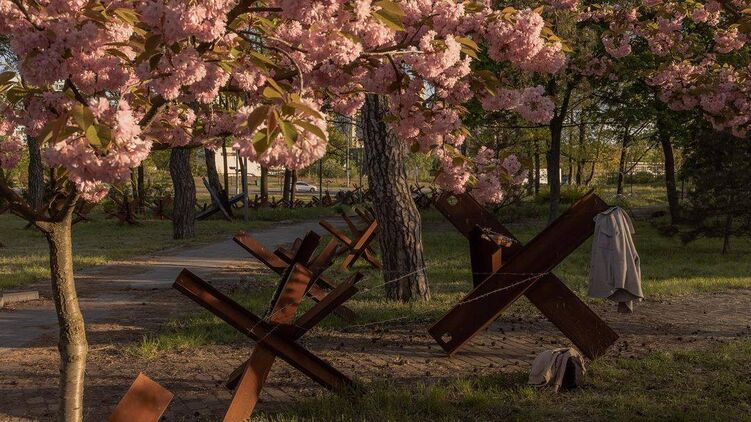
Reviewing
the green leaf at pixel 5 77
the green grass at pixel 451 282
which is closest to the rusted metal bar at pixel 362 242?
the green grass at pixel 451 282

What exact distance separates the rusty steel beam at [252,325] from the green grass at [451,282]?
1068 millimetres

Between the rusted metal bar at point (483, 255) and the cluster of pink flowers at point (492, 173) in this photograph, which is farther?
the rusted metal bar at point (483, 255)

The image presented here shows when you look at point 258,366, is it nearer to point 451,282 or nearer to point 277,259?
point 277,259

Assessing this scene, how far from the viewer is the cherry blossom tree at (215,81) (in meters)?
2.98

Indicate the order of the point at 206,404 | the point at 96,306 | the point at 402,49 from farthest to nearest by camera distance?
the point at 96,306, the point at 206,404, the point at 402,49

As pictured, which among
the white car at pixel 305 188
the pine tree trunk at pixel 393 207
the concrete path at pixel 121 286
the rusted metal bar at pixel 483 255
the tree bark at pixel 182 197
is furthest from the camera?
the white car at pixel 305 188

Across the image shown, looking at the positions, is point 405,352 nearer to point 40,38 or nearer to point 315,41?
point 315,41

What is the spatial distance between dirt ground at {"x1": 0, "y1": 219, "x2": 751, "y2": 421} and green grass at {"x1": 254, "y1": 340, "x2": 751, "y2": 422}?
395 millimetres

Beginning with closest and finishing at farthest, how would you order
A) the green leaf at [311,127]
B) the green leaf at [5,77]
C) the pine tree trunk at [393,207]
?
the green leaf at [311,127] → the green leaf at [5,77] → the pine tree trunk at [393,207]

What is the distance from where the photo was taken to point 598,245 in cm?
647

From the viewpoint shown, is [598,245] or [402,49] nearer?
[402,49]

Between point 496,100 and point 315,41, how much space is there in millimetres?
1962

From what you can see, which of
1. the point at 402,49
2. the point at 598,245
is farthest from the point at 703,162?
the point at 402,49

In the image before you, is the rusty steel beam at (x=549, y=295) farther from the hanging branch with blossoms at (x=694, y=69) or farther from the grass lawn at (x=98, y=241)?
the grass lawn at (x=98, y=241)
